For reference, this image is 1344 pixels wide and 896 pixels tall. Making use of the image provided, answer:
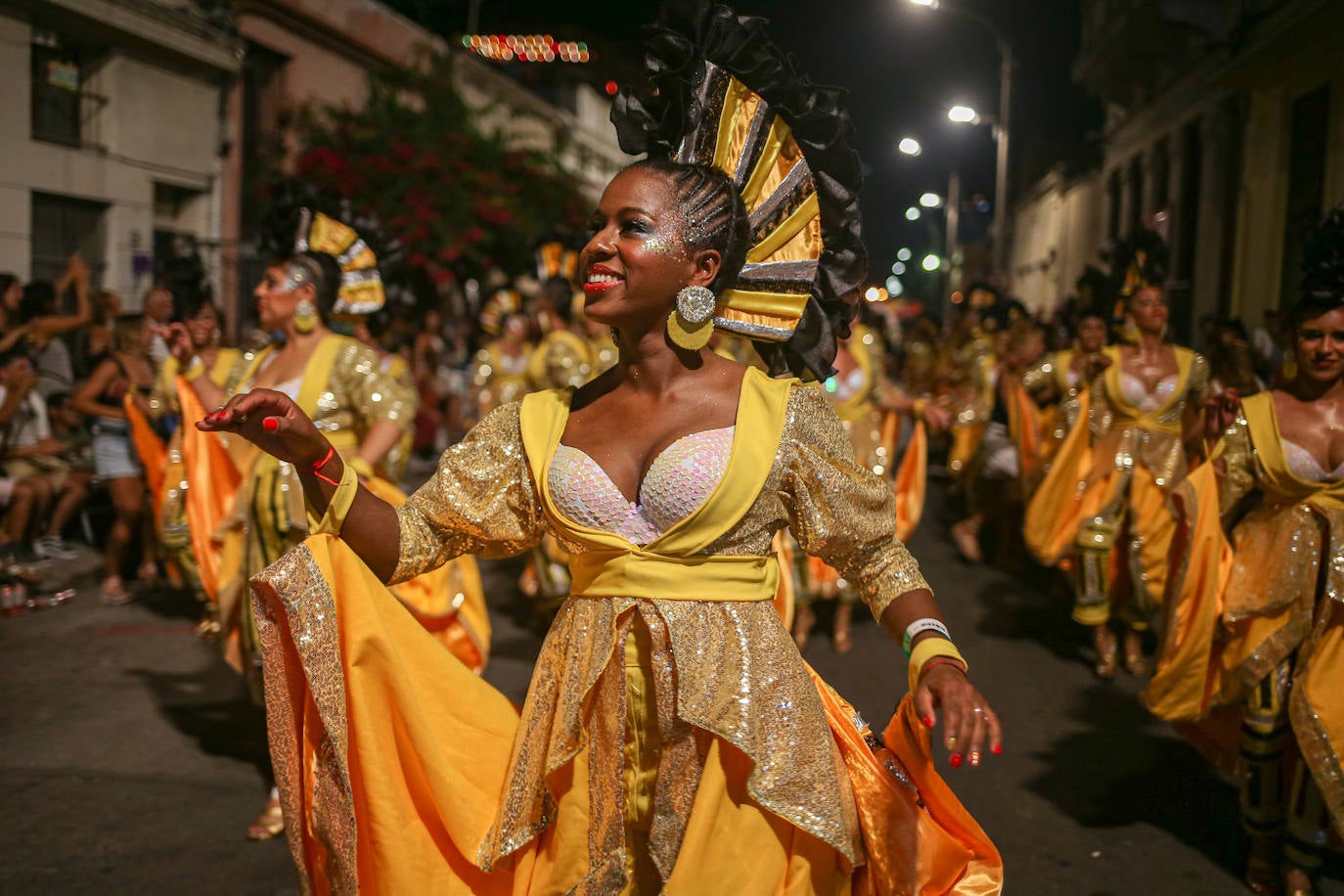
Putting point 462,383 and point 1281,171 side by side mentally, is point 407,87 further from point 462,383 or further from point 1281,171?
point 1281,171

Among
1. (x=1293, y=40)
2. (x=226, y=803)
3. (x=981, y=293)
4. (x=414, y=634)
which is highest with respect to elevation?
(x=1293, y=40)

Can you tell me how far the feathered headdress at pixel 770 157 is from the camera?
2656 mm

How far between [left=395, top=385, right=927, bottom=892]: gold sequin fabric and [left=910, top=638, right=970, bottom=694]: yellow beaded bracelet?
0.17 metres

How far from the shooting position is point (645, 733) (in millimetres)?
2412

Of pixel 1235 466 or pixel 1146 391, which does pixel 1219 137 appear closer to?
pixel 1146 391

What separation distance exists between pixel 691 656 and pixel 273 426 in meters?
0.95

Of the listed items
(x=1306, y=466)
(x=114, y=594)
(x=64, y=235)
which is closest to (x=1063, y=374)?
(x=1306, y=466)

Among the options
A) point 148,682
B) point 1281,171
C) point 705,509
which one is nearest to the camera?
point 705,509

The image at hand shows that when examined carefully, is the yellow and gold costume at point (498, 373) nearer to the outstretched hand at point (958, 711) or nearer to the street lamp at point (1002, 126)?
the outstretched hand at point (958, 711)

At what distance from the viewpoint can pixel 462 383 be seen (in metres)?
18.0

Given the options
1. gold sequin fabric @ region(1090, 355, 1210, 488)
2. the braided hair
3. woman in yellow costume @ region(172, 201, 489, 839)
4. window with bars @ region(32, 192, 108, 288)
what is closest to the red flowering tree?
window with bars @ region(32, 192, 108, 288)

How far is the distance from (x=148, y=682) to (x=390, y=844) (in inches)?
179

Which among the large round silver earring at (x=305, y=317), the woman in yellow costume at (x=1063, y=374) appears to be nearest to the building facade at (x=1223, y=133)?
the woman in yellow costume at (x=1063, y=374)

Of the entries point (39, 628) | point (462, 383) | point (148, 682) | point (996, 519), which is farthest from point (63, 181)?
point (996, 519)
